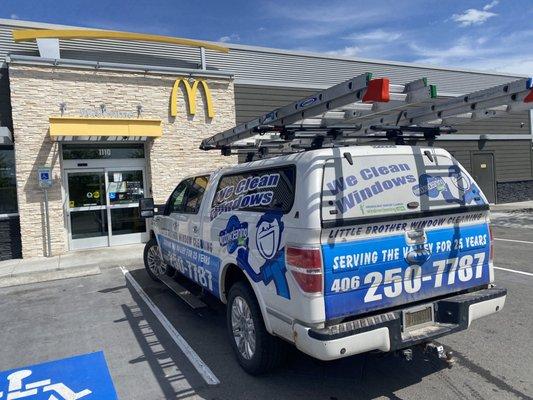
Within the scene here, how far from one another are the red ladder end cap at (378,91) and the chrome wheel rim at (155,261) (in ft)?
17.7

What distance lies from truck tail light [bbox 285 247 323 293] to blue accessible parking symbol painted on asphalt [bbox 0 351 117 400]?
1971 mm

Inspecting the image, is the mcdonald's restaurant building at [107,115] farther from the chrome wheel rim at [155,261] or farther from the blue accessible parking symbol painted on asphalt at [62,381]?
the blue accessible parking symbol painted on asphalt at [62,381]

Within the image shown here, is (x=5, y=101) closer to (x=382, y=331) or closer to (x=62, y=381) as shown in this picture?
(x=62, y=381)

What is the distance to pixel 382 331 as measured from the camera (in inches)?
123

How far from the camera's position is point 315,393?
3.54 metres

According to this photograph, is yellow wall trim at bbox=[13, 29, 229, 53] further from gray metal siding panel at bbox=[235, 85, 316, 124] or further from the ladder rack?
the ladder rack

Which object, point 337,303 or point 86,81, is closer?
point 337,303

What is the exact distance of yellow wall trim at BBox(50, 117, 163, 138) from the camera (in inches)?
→ 446

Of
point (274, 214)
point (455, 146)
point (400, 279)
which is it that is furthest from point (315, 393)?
point (455, 146)

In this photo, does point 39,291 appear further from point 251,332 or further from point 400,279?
point 400,279

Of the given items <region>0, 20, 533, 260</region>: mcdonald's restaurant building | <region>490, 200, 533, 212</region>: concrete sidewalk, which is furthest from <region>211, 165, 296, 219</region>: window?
<region>490, 200, 533, 212</region>: concrete sidewalk

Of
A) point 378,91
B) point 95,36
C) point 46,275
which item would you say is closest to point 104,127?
point 95,36

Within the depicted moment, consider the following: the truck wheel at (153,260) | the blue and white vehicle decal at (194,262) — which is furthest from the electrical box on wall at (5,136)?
the blue and white vehicle decal at (194,262)

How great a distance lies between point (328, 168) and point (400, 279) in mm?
1046
